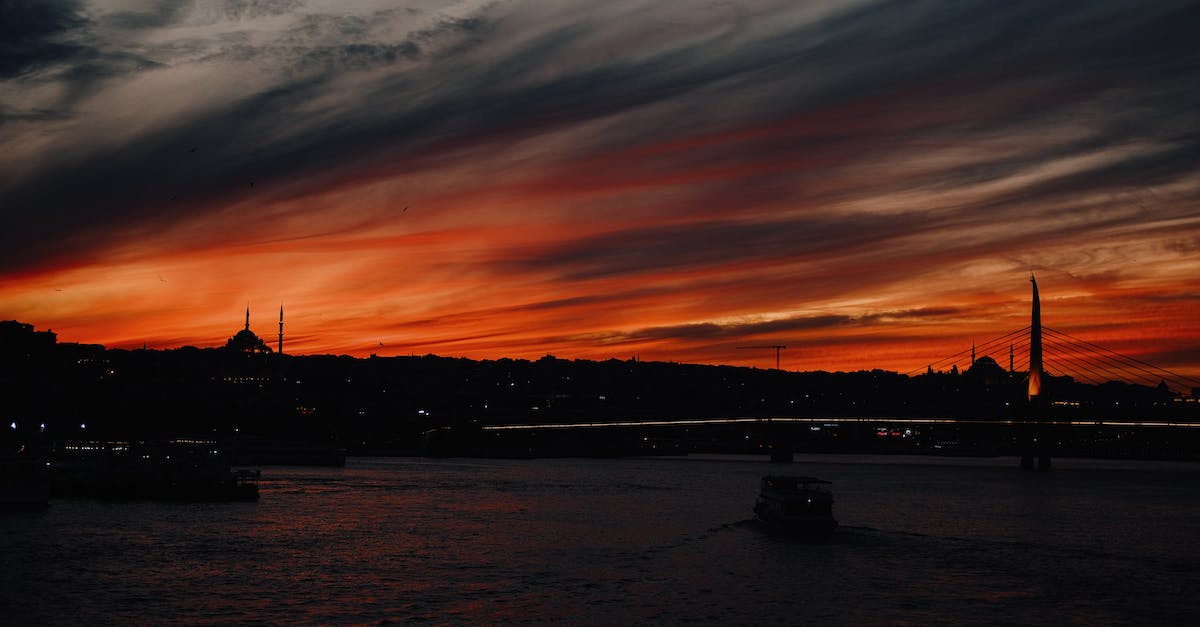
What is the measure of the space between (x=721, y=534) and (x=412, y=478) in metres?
60.2

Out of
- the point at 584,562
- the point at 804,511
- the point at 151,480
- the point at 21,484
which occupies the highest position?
the point at 21,484

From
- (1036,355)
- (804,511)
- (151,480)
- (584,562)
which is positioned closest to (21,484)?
(151,480)

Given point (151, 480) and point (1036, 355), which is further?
point (1036, 355)

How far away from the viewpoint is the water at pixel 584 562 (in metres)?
37.0

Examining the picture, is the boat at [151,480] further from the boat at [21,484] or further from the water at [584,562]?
the boat at [21,484]

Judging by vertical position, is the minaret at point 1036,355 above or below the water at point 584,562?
above

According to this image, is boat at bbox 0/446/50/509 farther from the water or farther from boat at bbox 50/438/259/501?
boat at bbox 50/438/259/501

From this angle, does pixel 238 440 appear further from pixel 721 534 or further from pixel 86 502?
pixel 721 534

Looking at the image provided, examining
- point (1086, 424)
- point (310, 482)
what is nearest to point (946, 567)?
point (310, 482)

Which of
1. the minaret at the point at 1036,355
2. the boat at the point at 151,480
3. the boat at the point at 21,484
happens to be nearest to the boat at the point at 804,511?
the boat at the point at 151,480

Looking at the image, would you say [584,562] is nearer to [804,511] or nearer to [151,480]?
[804,511]

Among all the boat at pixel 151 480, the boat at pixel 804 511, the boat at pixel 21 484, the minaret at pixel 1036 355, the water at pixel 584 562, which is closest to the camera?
the water at pixel 584 562

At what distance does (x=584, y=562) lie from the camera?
47.6 metres

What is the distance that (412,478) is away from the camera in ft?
374
